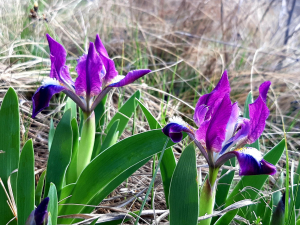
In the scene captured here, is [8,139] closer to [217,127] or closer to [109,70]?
[109,70]

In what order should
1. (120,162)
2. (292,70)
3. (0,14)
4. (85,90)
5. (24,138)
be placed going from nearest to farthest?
(120,162)
(85,90)
(24,138)
(0,14)
(292,70)

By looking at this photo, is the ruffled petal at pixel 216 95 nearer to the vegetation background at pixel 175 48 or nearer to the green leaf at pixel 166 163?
the green leaf at pixel 166 163

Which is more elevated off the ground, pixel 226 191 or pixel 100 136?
pixel 100 136

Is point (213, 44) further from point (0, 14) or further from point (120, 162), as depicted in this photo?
point (120, 162)

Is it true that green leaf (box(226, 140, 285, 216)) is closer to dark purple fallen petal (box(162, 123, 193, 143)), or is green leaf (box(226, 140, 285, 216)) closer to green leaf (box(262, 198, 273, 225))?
green leaf (box(262, 198, 273, 225))

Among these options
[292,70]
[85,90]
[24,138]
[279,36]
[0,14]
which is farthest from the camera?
[279,36]

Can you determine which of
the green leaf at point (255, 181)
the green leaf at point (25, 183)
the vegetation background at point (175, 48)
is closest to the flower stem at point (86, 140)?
the green leaf at point (25, 183)

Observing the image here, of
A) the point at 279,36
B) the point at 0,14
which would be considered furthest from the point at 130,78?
the point at 279,36

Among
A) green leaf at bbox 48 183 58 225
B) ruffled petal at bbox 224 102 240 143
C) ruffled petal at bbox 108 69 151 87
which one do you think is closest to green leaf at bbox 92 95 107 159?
ruffled petal at bbox 108 69 151 87
